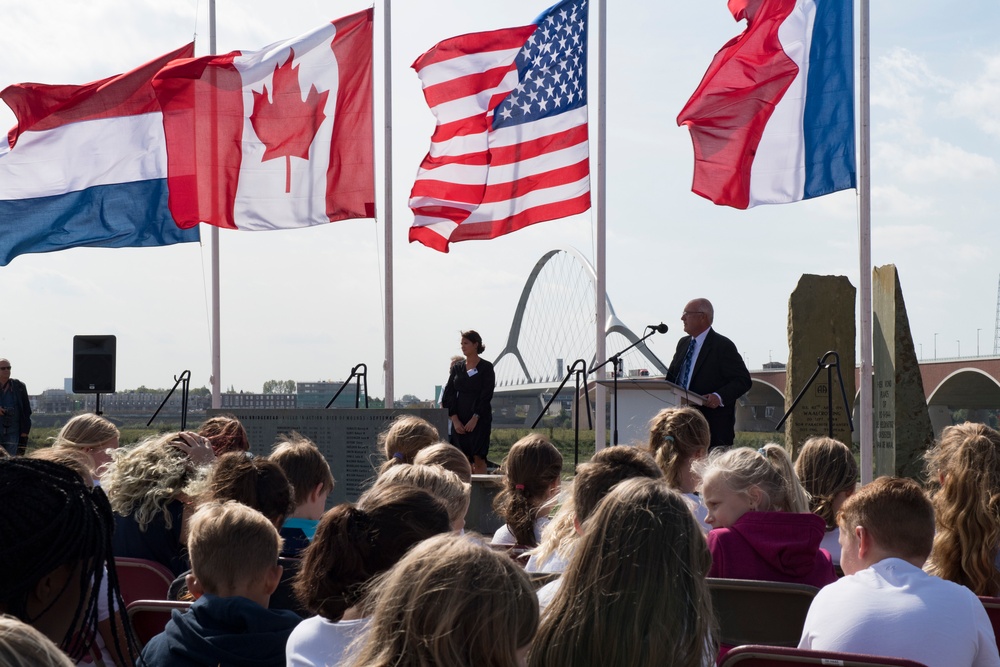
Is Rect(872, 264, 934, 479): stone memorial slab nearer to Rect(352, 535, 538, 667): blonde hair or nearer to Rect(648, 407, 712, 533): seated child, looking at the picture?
Rect(648, 407, 712, 533): seated child

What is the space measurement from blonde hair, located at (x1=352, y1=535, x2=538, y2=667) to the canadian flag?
9658 mm

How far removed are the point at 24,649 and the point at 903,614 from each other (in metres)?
2.31

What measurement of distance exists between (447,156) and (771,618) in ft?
26.5

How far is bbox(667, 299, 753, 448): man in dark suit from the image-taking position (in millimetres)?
8891

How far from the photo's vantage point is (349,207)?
11250 millimetres

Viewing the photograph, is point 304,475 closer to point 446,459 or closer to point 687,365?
point 446,459

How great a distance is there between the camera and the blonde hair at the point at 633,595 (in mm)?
2141

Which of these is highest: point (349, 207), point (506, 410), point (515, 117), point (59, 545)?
point (515, 117)

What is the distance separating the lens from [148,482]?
4484 millimetres

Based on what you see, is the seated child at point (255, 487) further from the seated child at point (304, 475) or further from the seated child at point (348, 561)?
the seated child at point (348, 561)

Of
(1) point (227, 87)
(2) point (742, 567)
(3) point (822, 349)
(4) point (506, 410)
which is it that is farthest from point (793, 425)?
(4) point (506, 410)

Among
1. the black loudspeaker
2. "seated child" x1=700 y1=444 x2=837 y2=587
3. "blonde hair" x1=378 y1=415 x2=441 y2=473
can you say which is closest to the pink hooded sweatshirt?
"seated child" x1=700 y1=444 x2=837 y2=587

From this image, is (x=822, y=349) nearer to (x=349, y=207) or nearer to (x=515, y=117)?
(x=515, y=117)

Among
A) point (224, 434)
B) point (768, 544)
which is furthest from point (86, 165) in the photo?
point (768, 544)
